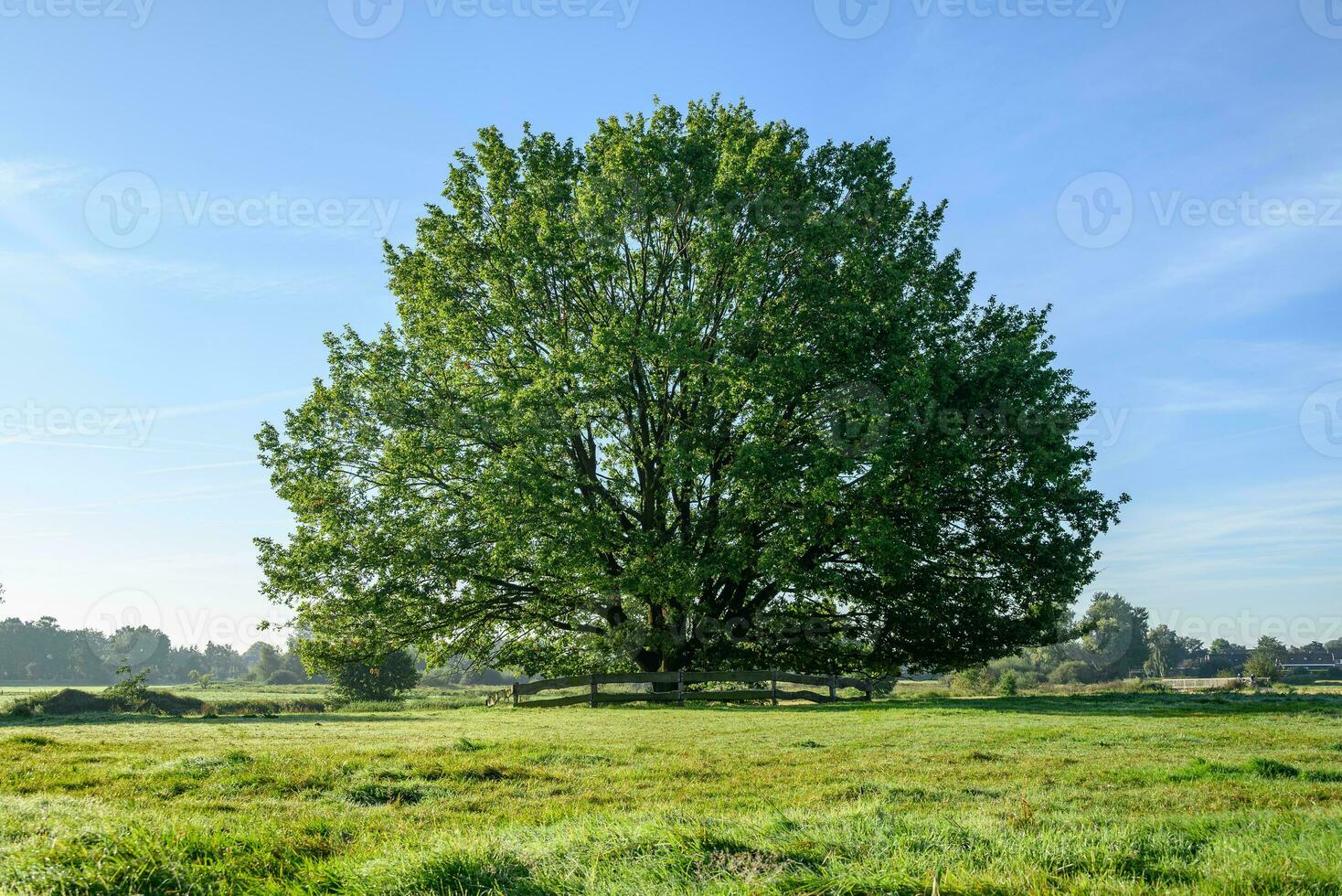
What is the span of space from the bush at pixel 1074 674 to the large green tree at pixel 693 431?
86.7 m

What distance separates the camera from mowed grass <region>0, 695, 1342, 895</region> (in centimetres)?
453

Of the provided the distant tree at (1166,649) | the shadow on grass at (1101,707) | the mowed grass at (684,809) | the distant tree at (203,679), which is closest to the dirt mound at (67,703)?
the mowed grass at (684,809)

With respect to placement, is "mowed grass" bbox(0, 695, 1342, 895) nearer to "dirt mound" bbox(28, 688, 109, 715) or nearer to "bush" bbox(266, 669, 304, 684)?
"dirt mound" bbox(28, 688, 109, 715)

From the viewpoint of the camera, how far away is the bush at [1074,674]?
104 metres

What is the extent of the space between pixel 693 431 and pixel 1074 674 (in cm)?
9892

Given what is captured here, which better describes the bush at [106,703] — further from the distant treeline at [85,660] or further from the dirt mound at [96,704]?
the distant treeline at [85,660]

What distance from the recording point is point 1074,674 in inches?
4149

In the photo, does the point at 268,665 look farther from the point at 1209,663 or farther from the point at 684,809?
the point at 1209,663

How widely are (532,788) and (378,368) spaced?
21.7 meters

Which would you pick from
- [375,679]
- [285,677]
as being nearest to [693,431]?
[375,679]

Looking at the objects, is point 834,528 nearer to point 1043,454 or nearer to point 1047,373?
point 1043,454

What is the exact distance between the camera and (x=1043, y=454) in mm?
24453

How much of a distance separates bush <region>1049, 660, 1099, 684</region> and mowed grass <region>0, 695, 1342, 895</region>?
3863 inches

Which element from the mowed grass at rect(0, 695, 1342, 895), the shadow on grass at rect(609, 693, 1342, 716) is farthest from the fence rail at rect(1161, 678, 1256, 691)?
the mowed grass at rect(0, 695, 1342, 895)
